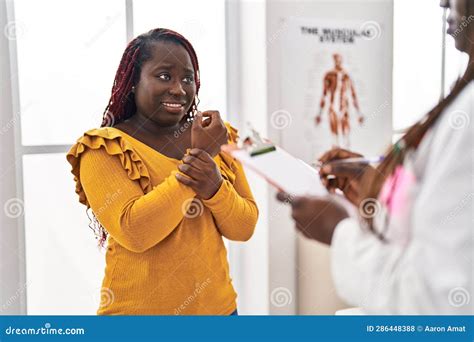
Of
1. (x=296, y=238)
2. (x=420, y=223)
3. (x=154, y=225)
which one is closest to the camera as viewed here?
(x=420, y=223)

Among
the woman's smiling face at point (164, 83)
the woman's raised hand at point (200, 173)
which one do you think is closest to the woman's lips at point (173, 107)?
the woman's smiling face at point (164, 83)

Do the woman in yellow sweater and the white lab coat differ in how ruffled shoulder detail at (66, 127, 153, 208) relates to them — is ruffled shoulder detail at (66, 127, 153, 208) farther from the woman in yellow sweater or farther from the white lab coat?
the white lab coat

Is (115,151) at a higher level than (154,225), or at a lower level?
higher

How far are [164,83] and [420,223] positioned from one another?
1.96ft

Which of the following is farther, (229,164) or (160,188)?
(229,164)

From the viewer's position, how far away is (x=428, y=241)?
640 millimetres

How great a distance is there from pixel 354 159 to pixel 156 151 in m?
0.44

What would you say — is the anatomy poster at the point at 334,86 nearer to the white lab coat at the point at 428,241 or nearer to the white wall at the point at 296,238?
the white wall at the point at 296,238

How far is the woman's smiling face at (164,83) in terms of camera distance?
1.00 metres

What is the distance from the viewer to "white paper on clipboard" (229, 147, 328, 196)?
2.99 ft

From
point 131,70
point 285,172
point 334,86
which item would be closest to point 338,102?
point 334,86

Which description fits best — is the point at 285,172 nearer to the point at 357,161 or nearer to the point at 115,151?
the point at 357,161

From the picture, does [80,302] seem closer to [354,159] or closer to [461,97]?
[354,159]

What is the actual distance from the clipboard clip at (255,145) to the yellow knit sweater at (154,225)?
0.05m
